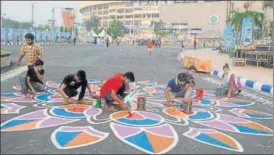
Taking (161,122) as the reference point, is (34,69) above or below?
above

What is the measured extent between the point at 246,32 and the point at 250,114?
785 inches

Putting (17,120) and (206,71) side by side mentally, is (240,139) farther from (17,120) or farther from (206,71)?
(206,71)

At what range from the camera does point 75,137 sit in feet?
19.2

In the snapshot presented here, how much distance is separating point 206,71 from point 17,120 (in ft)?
42.8

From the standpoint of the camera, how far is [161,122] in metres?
7.11

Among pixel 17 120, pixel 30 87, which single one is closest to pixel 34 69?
pixel 30 87

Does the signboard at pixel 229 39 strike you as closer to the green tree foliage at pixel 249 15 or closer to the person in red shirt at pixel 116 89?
the green tree foliage at pixel 249 15

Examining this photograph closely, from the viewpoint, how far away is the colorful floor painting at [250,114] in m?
8.23

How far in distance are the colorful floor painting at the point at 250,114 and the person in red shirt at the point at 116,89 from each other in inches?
103

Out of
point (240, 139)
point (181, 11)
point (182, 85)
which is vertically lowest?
point (240, 139)

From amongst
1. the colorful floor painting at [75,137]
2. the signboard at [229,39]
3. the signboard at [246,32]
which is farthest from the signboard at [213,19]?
the colorful floor painting at [75,137]

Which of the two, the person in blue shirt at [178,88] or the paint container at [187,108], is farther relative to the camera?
the person in blue shirt at [178,88]

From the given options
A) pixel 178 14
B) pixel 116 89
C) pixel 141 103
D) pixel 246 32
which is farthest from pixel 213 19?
pixel 116 89

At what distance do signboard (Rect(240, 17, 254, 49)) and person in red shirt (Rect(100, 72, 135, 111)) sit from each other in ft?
69.1
